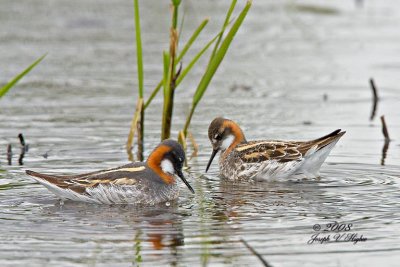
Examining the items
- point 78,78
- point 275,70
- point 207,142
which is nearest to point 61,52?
point 78,78

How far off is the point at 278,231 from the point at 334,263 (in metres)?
1.05

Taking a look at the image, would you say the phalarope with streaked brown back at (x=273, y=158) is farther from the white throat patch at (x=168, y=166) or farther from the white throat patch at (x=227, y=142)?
the white throat patch at (x=168, y=166)

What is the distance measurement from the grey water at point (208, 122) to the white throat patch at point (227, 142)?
0.33m

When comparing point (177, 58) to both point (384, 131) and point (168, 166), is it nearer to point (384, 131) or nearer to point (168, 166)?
point (168, 166)

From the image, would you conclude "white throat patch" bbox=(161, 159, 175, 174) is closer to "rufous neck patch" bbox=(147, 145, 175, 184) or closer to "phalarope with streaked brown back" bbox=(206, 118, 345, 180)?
"rufous neck patch" bbox=(147, 145, 175, 184)

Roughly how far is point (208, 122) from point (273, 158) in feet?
9.62

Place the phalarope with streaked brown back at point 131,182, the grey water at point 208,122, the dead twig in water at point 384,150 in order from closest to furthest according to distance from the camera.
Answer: the grey water at point 208,122 → the phalarope with streaked brown back at point 131,182 → the dead twig in water at point 384,150

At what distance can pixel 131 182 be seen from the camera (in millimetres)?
10672

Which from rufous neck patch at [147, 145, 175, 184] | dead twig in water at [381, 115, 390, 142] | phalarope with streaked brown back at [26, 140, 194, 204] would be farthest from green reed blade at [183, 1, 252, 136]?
dead twig in water at [381, 115, 390, 142]

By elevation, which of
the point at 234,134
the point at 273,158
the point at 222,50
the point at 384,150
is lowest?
the point at 384,150

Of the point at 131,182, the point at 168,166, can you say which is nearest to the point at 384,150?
the point at 168,166

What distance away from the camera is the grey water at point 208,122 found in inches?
339

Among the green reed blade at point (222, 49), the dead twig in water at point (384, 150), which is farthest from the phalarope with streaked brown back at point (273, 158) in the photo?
the green reed blade at point (222, 49)

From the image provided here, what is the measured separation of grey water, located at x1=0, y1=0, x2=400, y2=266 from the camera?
8.60 m
